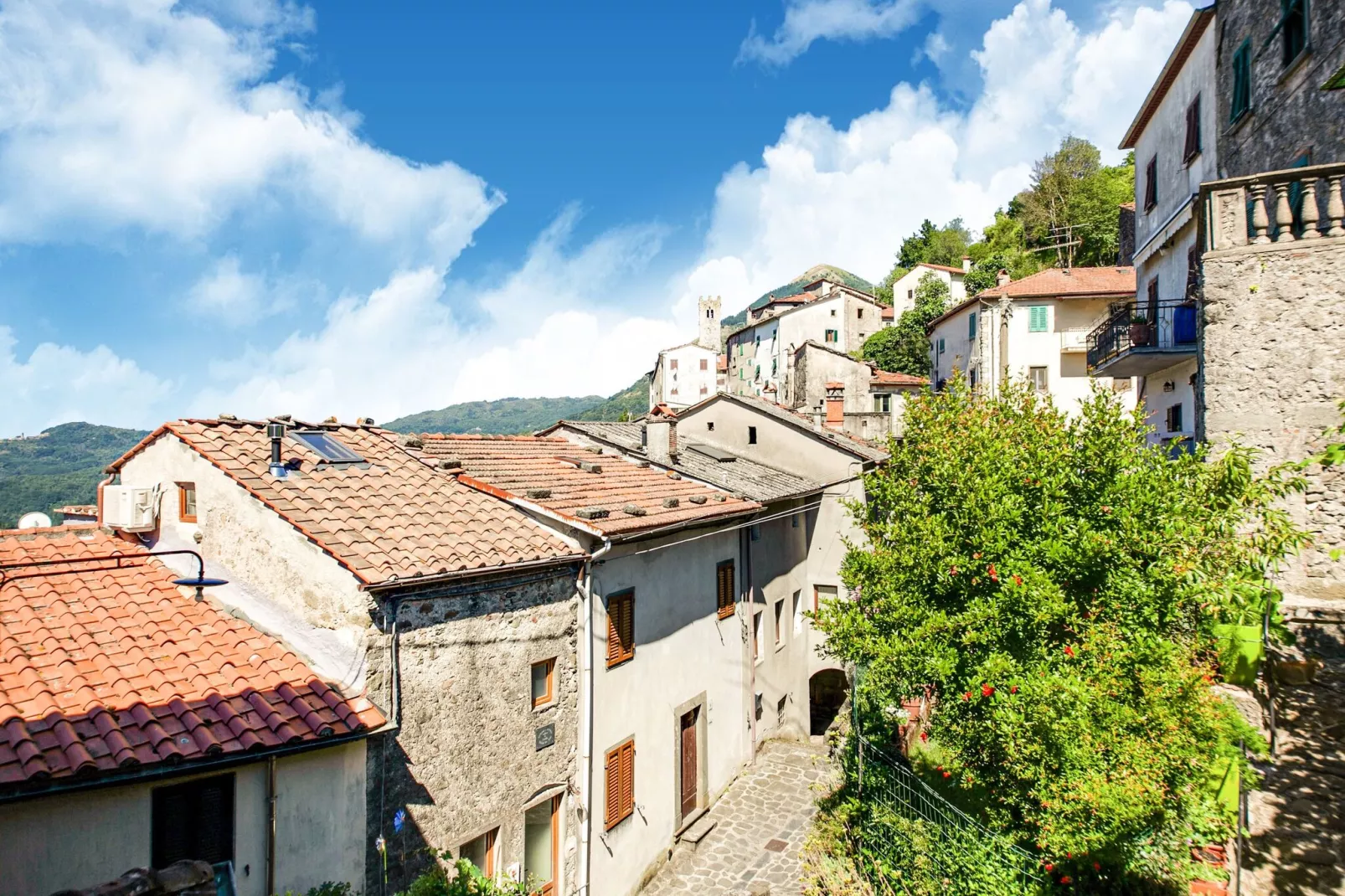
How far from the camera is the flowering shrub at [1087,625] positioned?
23.0 feet

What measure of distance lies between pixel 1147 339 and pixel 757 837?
46.7ft

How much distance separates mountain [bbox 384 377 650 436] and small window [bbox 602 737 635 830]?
237 ft

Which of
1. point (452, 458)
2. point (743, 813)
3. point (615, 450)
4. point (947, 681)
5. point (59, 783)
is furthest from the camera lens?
point (615, 450)

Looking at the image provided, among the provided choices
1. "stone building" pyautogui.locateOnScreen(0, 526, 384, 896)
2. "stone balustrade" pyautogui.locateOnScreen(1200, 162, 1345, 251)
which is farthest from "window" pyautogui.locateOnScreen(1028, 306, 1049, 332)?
"stone building" pyautogui.locateOnScreen(0, 526, 384, 896)

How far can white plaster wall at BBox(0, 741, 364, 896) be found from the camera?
5.60 meters

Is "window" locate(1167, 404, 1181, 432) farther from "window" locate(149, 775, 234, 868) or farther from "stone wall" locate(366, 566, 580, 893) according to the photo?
"window" locate(149, 775, 234, 868)

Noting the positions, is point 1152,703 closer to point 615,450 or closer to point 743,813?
point 743,813

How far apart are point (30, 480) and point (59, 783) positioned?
37.1m

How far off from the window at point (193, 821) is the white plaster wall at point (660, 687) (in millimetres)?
5233

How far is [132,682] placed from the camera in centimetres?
675

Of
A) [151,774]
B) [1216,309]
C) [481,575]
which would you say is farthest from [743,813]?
[1216,309]

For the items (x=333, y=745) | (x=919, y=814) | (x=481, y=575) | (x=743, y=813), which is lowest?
(x=743, y=813)

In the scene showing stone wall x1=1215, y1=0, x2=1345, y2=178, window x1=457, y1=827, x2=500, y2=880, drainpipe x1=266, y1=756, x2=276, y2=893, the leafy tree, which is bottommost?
window x1=457, y1=827, x2=500, y2=880

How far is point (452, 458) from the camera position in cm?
1181
